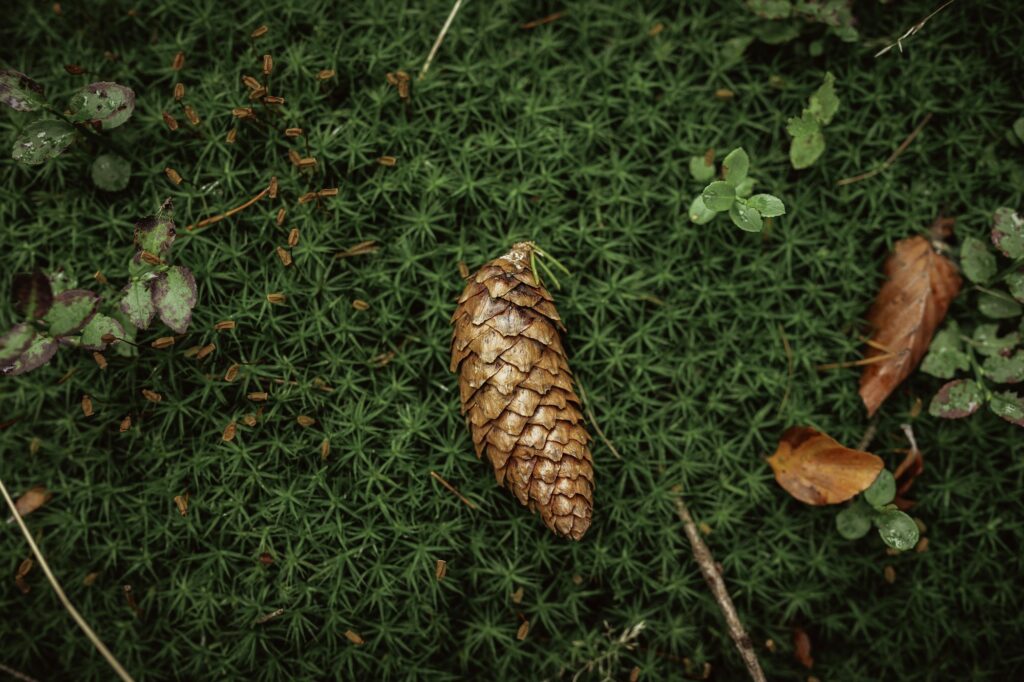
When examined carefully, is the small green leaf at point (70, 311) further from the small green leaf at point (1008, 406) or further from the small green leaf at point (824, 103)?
the small green leaf at point (1008, 406)

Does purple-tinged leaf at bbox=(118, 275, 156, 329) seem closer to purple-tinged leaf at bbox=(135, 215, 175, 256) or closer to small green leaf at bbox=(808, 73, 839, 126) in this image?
purple-tinged leaf at bbox=(135, 215, 175, 256)

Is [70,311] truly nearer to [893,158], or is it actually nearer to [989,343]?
[893,158]

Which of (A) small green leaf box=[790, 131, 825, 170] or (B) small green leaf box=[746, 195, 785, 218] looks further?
(A) small green leaf box=[790, 131, 825, 170]

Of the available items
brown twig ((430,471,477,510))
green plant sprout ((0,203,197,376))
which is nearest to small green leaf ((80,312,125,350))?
green plant sprout ((0,203,197,376))

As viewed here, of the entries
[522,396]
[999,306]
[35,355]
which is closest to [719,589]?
[522,396]

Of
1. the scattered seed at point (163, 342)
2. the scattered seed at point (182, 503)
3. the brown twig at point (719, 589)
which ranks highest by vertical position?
the scattered seed at point (163, 342)

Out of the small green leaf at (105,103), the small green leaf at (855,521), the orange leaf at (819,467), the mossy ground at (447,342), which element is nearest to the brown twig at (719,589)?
the mossy ground at (447,342)
